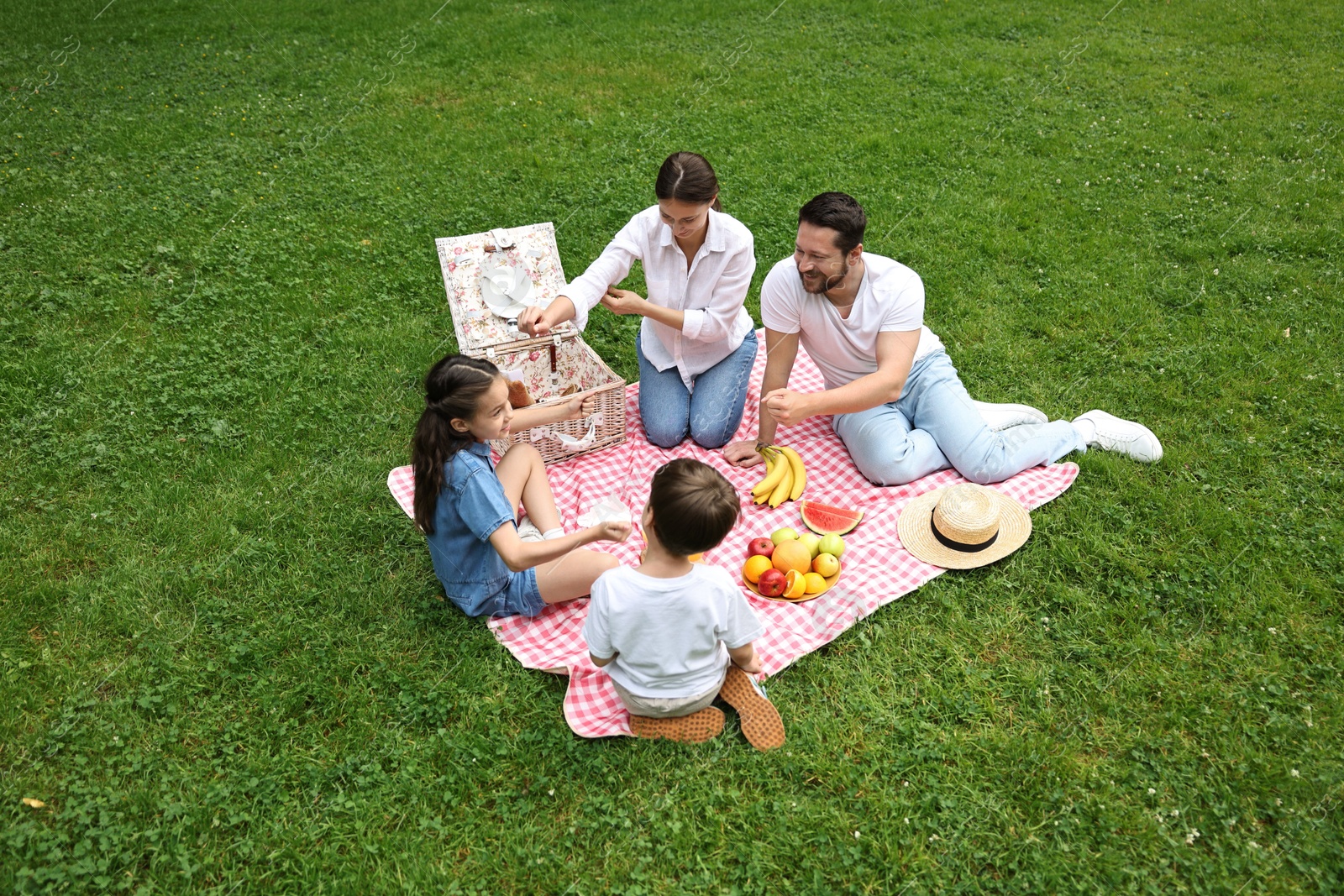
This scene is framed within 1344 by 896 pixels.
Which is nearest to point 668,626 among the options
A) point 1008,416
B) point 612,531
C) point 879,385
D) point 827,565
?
point 612,531

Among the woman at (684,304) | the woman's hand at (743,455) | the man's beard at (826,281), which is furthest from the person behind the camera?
the woman's hand at (743,455)

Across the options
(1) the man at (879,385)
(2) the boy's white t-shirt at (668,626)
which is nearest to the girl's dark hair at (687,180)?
(1) the man at (879,385)

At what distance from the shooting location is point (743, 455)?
5.27 m

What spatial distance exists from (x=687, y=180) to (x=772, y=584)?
2.15 m

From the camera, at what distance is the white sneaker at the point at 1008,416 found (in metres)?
5.27

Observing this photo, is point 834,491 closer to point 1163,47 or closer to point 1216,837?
point 1216,837

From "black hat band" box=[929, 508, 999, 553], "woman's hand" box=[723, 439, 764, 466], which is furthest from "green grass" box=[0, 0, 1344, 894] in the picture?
"woman's hand" box=[723, 439, 764, 466]

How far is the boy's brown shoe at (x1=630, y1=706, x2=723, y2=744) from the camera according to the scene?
3.63 meters

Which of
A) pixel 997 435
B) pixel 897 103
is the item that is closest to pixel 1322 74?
Answer: pixel 897 103

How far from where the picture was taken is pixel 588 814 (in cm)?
340

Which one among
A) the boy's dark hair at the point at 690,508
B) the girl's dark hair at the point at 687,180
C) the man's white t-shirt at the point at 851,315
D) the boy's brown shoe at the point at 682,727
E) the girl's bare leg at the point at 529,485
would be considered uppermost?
the girl's dark hair at the point at 687,180

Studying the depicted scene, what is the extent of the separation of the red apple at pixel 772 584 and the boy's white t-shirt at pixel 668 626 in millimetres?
818

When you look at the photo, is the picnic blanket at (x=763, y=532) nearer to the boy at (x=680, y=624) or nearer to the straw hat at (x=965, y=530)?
the straw hat at (x=965, y=530)

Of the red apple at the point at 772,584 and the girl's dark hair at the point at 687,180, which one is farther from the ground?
the girl's dark hair at the point at 687,180
